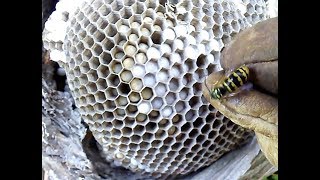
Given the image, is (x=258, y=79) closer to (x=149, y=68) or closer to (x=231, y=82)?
(x=231, y=82)

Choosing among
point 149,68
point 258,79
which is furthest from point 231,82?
point 149,68

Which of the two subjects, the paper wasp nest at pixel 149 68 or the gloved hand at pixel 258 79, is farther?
the paper wasp nest at pixel 149 68

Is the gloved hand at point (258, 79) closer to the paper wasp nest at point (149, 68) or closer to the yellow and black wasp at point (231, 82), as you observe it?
the yellow and black wasp at point (231, 82)

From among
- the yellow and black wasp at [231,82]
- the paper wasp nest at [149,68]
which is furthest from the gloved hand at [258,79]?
the paper wasp nest at [149,68]

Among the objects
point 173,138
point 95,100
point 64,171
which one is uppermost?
point 95,100
